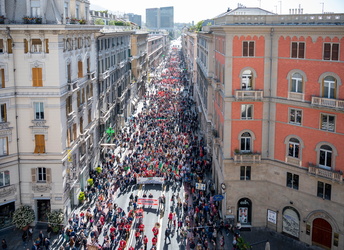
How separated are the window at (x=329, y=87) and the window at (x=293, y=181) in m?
7.84

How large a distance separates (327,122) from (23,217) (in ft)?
92.0

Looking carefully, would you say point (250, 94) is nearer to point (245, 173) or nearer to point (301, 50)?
point (301, 50)

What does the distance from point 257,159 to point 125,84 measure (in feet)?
162

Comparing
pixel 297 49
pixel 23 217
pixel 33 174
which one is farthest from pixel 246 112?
pixel 23 217

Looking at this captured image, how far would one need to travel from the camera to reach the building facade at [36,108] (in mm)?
36375

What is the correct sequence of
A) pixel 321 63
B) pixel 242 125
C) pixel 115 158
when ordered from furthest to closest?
pixel 115 158
pixel 242 125
pixel 321 63

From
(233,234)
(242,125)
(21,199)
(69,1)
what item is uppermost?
(69,1)

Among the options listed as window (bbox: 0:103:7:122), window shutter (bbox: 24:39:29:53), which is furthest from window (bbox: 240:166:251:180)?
window shutter (bbox: 24:39:29:53)

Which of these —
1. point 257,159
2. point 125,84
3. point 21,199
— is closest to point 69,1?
point 21,199

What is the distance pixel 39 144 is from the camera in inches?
1499

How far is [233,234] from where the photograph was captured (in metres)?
38.2

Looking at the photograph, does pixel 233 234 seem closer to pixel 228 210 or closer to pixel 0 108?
pixel 228 210

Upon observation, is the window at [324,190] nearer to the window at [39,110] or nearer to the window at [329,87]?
the window at [329,87]

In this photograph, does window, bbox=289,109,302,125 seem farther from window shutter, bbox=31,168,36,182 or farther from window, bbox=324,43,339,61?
window shutter, bbox=31,168,36,182
